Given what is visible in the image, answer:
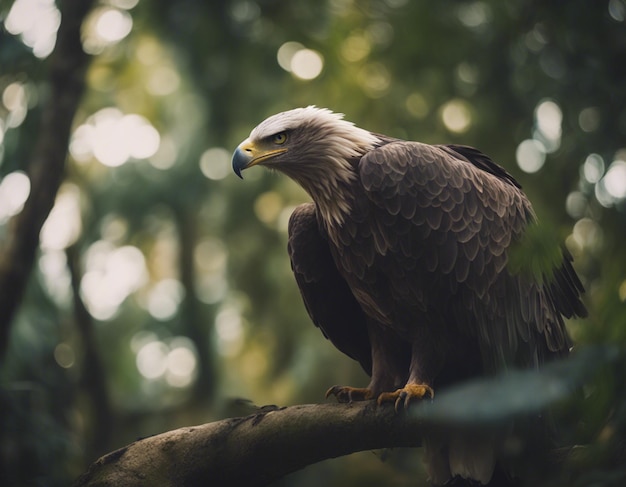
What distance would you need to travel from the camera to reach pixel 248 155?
4434 mm

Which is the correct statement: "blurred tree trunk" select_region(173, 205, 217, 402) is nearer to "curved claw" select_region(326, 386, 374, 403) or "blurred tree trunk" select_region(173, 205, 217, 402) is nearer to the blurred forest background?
the blurred forest background

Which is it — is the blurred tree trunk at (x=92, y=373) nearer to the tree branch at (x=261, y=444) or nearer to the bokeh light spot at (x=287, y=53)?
the bokeh light spot at (x=287, y=53)

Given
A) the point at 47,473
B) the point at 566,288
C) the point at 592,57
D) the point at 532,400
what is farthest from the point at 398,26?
the point at 532,400

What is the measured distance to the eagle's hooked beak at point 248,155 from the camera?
4398 mm

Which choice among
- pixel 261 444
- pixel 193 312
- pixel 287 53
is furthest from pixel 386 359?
pixel 193 312

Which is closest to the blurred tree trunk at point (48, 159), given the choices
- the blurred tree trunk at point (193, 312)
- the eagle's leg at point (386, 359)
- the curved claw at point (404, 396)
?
the eagle's leg at point (386, 359)

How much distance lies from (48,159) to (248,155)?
293cm

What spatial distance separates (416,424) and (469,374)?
845 mm

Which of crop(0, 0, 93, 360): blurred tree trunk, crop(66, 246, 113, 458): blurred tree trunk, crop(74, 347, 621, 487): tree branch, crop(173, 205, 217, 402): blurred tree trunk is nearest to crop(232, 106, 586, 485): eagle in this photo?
crop(74, 347, 621, 487): tree branch

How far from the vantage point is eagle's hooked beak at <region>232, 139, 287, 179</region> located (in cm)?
440

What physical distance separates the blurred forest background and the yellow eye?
1.48m

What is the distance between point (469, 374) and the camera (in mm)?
4312

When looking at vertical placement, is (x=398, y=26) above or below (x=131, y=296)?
above

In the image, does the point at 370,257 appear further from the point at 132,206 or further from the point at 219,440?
the point at 132,206
